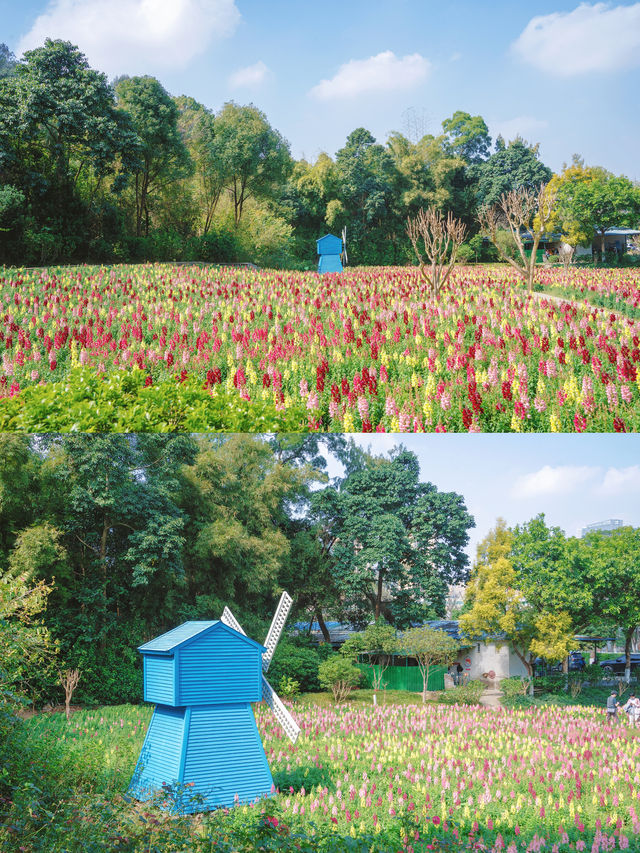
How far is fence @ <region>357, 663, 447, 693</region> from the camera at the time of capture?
75.1ft

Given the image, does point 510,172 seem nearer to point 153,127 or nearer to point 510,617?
point 153,127

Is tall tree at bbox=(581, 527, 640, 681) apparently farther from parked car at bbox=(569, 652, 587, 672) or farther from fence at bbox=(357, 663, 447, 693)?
parked car at bbox=(569, 652, 587, 672)

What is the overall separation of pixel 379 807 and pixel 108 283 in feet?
59.5

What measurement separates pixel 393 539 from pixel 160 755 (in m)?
16.0

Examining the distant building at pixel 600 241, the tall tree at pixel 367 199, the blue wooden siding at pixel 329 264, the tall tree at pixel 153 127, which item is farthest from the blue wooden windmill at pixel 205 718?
the distant building at pixel 600 241

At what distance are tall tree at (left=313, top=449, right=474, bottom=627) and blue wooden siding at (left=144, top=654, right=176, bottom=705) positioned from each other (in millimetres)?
14733

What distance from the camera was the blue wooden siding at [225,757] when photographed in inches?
297

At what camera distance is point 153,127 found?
1387 inches

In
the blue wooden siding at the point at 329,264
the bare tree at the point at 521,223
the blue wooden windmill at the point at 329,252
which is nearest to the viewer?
the bare tree at the point at 521,223

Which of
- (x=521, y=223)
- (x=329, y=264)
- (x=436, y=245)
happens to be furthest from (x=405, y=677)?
(x=329, y=264)

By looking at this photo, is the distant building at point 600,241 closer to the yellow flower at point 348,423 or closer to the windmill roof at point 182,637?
the yellow flower at point 348,423

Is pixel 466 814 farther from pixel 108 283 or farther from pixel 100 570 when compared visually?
pixel 108 283

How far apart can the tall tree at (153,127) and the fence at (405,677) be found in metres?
25.0

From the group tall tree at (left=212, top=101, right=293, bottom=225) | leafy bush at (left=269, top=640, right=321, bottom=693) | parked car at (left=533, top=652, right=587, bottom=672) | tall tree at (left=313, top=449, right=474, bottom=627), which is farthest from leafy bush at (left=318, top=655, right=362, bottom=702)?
tall tree at (left=212, top=101, right=293, bottom=225)
